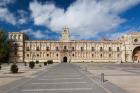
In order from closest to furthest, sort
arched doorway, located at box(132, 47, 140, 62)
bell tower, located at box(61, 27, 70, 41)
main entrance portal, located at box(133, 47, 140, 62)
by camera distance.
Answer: arched doorway, located at box(132, 47, 140, 62), main entrance portal, located at box(133, 47, 140, 62), bell tower, located at box(61, 27, 70, 41)

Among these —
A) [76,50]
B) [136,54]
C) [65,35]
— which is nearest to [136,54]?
[136,54]

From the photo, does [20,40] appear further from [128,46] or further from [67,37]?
[128,46]

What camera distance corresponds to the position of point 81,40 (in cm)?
12938

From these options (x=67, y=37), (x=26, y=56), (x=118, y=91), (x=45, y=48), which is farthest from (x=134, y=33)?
(x=118, y=91)

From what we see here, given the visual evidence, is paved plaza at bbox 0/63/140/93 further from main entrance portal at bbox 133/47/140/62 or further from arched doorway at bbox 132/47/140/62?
main entrance portal at bbox 133/47/140/62

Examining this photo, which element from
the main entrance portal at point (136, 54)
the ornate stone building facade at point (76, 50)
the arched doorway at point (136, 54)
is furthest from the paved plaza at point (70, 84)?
the main entrance portal at point (136, 54)

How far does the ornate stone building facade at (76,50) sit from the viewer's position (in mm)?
123875

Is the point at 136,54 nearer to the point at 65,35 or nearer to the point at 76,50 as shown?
the point at 76,50

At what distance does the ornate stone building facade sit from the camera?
124 metres

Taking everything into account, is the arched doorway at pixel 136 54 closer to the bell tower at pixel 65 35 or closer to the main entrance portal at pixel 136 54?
the main entrance portal at pixel 136 54

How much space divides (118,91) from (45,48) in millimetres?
112633

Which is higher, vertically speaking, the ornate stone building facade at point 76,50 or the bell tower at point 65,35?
the bell tower at point 65,35

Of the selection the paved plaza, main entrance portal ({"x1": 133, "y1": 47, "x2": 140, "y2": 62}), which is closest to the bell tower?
main entrance portal ({"x1": 133, "y1": 47, "x2": 140, "y2": 62})

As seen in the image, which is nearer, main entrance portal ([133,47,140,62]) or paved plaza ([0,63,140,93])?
paved plaza ([0,63,140,93])
